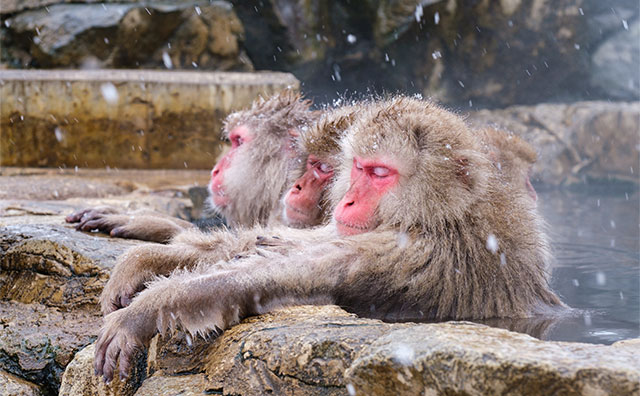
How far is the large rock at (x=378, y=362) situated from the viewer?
1492 millimetres

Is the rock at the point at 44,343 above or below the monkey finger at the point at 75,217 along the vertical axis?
below

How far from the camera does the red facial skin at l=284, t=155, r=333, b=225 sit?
3475 millimetres

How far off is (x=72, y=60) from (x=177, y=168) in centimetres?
265

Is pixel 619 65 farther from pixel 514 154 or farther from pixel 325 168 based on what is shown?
pixel 325 168

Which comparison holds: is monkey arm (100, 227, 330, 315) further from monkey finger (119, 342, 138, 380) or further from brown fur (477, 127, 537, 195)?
brown fur (477, 127, 537, 195)

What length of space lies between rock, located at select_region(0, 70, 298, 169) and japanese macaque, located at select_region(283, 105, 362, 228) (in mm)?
3377

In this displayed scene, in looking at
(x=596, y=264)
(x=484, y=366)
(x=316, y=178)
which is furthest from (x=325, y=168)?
(x=596, y=264)

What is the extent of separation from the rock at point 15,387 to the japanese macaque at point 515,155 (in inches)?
119

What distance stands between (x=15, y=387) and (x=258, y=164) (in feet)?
6.65

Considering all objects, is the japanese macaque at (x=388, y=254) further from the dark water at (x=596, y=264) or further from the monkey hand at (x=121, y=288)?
the dark water at (x=596, y=264)

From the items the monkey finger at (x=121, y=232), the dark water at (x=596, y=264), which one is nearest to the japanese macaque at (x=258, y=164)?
the monkey finger at (x=121, y=232)

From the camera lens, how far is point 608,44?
1255 centimetres

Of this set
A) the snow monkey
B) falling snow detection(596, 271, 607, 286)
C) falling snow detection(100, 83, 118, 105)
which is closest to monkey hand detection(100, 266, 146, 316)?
the snow monkey

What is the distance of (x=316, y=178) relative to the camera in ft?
11.5
